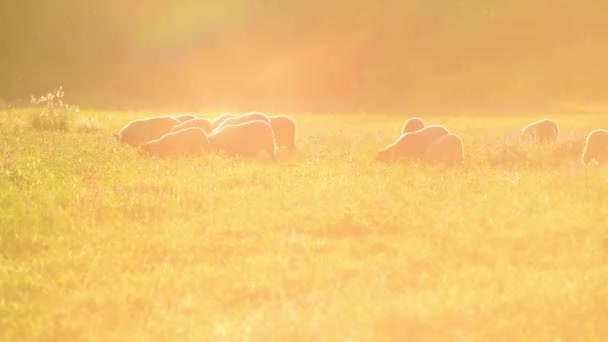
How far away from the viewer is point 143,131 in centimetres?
1867

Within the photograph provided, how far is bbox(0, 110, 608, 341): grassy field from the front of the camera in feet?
17.8

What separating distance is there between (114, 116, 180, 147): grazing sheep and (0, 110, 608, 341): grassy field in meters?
5.84

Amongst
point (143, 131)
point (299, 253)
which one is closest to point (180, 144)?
point (143, 131)

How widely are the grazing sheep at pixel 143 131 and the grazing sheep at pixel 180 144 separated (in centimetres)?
290

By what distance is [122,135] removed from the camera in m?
18.6

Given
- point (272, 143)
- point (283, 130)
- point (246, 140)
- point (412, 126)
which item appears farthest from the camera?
point (412, 126)

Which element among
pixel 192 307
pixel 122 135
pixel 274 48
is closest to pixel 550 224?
pixel 192 307

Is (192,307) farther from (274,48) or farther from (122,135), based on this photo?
(274,48)

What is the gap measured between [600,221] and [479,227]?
167 cm

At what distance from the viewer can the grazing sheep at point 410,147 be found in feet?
47.5

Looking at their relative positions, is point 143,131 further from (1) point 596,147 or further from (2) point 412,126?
(1) point 596,147

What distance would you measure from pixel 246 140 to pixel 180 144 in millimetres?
1554

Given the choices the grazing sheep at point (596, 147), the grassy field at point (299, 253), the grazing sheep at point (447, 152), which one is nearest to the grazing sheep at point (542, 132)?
the grazing sheep at point (596, 147)

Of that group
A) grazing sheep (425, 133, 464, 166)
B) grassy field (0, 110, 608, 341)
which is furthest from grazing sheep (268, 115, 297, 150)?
grassy field (0, 110, 608, 341)
